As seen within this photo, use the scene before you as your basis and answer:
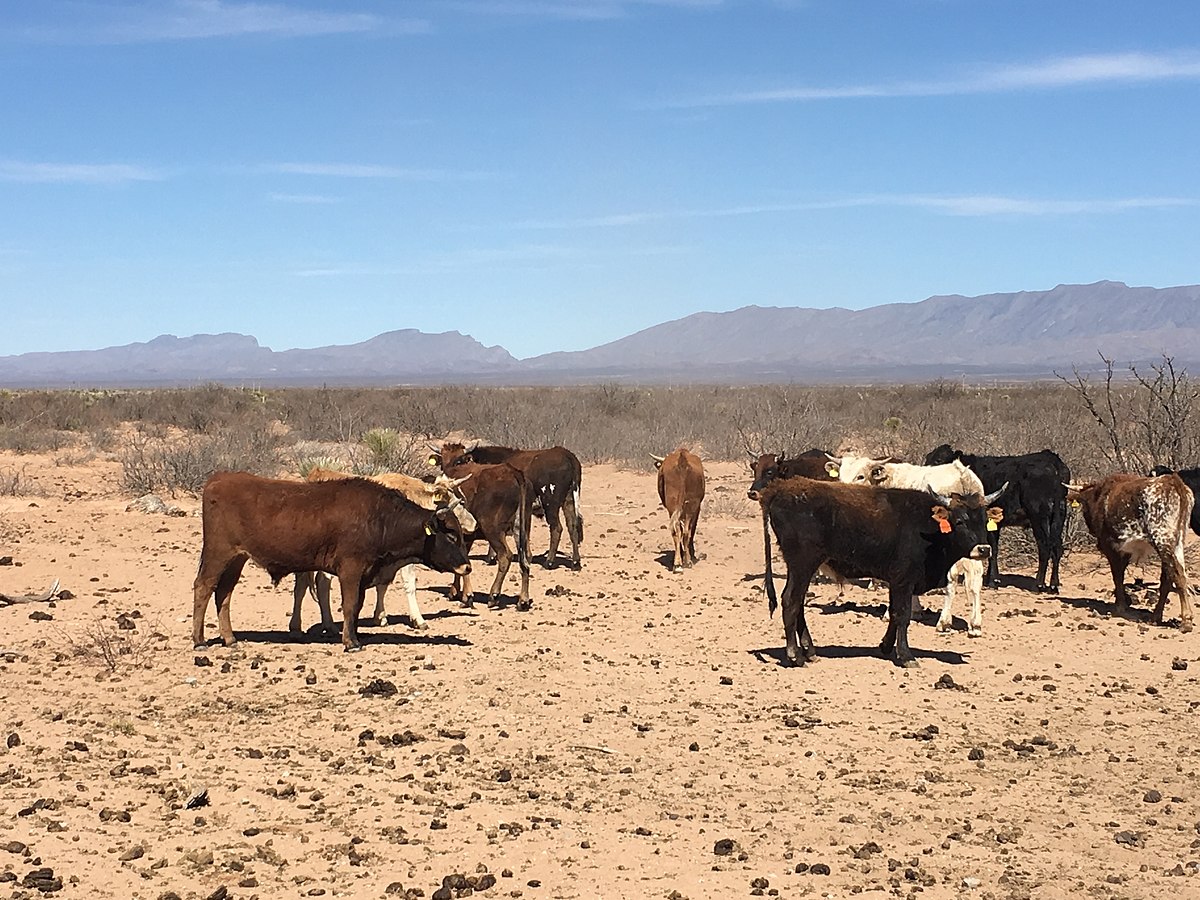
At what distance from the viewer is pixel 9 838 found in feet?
22.9

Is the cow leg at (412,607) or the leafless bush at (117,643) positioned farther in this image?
the cow leg at (412,607)

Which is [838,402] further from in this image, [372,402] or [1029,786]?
[1029,786]

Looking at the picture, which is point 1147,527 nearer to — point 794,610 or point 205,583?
point 794,610

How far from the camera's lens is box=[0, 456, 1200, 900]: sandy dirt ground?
22.1ft

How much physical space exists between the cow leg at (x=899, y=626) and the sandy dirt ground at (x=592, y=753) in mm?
217

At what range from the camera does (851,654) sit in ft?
39.9

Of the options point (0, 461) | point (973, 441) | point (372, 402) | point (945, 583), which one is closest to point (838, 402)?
point (372, 402)

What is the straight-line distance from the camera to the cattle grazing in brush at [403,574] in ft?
41.1

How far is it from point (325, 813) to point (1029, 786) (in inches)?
181

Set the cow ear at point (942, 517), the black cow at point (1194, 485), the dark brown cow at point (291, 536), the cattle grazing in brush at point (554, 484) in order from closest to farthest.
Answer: the cow ear at point (942, 517) < the dark brown cow at point (291, 536) < the black cow at point (1194, 485) < the cattle grazing in brush at point (554, 484)

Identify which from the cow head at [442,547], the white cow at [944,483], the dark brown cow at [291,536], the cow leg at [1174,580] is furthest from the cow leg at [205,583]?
the cow leg at [1174,580]

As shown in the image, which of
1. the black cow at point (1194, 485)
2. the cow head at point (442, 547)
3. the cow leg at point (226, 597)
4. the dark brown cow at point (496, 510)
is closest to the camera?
the cow leg at point (226, 597)

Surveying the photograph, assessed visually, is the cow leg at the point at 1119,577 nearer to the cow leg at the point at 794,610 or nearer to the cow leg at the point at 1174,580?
the cow leg at the point at 1174,580

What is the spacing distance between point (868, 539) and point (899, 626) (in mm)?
867
